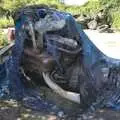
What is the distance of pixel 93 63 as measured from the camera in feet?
24.5

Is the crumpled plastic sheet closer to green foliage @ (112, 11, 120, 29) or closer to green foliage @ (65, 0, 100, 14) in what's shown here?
green foliage @ (112, 11, 120, 29)

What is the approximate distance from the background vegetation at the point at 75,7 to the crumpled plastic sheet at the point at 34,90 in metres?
12.3

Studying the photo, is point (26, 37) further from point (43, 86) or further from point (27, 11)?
point (43, 86)

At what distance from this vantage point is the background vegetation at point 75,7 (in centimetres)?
2102

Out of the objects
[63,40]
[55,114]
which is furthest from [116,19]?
[55,114]

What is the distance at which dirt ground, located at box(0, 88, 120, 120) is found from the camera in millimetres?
6508

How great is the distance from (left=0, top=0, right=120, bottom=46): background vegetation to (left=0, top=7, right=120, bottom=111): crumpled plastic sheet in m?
12.3

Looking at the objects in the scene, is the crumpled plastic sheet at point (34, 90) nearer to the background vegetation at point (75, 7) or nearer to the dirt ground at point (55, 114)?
the dirt ground at point (55, 114)

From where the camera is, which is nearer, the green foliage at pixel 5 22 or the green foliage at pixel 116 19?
the green foliage at pixel 5 22

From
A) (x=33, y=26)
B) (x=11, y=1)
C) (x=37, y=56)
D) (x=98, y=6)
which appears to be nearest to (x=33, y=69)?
(x=37, y=56)

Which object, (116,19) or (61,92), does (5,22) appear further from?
(61,92)

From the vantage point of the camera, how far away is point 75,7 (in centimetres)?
2550

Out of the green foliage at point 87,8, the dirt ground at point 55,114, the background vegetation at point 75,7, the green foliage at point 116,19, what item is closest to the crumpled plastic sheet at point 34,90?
the dirt ground at point 55,114

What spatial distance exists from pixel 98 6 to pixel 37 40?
18107 mm
